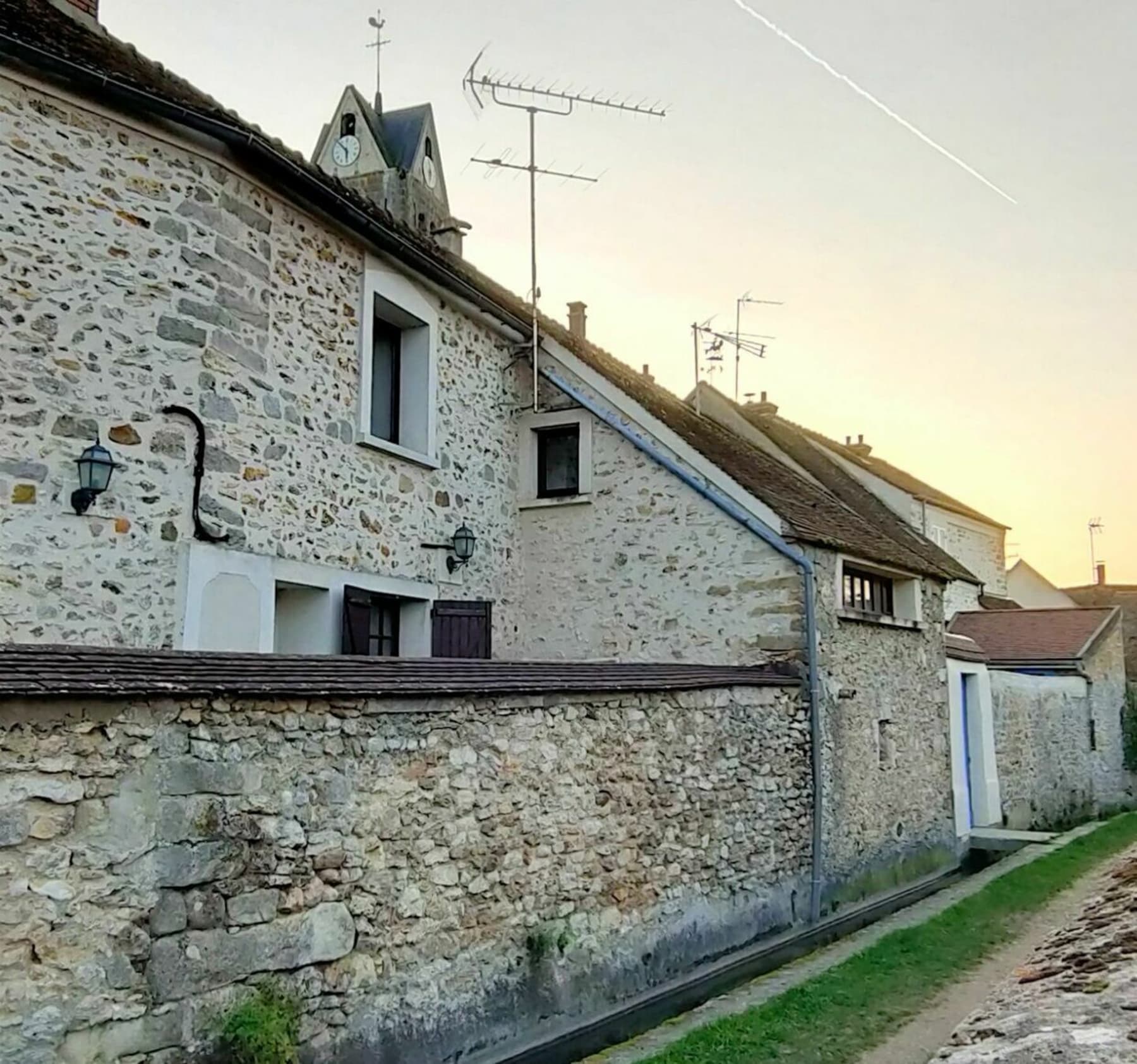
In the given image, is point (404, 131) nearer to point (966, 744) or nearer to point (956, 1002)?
point (966, 744)

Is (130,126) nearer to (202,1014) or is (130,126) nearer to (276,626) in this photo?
(276,626)

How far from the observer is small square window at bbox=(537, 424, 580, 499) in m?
12.5

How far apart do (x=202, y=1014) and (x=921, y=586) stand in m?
11.8

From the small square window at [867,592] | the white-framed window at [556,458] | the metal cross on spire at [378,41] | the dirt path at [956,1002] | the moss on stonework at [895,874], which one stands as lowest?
the dirt path at [956,1002]

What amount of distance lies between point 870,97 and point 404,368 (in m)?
5.12

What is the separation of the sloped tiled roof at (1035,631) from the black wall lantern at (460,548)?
51.1ft

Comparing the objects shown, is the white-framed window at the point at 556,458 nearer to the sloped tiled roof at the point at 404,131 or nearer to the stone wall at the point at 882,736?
the stone wall at the point at 882,736

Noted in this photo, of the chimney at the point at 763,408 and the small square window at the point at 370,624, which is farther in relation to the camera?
the chimney at the point at 763,408

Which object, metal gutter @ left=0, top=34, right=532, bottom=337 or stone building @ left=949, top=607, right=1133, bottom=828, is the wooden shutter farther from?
stone building @ left=949, top=607, right=1133, bottom=828

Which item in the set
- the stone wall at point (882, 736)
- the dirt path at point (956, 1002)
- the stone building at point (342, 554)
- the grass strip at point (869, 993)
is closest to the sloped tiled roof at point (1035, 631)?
the stone wall at point (882, 736)

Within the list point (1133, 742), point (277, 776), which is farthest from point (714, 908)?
point (1133, 742)

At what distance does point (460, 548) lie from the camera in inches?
427

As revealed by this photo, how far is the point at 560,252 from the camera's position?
12.5 metres

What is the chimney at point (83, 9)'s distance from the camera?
8.70 meters
